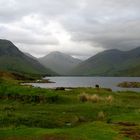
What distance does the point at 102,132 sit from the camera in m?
30.0

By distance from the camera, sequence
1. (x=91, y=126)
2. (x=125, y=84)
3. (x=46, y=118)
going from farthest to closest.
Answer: (x=125, y=84), (x=46, y=118), (x=91, y=126)

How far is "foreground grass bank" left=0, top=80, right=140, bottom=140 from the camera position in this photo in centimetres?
2912

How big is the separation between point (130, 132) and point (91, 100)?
27.4 metres

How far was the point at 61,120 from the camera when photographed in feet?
127

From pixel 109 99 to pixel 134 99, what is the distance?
1022 centimetres

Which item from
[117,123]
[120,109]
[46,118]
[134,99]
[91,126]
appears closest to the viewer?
[91,126]

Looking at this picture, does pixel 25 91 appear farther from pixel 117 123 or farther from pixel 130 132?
pixel 130 132

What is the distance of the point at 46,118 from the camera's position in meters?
39.3

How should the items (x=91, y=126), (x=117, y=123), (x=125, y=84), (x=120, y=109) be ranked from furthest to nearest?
(x=125, y=84) < (x=120, y=109) < (x=117, y=123) < (x=91, y=126)

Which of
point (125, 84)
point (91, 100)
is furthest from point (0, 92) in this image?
point (125, 84)

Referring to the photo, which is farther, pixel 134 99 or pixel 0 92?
pixel 134 99

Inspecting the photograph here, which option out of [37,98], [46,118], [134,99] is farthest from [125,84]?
[46,118]

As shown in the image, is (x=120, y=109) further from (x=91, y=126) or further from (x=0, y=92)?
(x=0, y=92)

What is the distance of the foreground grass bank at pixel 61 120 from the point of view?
29.1 metres
